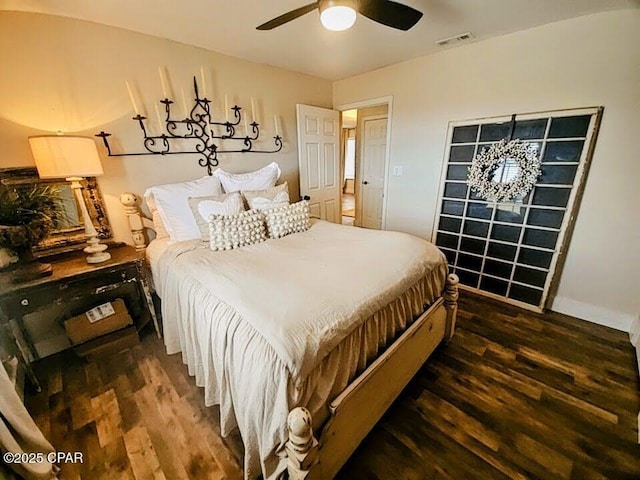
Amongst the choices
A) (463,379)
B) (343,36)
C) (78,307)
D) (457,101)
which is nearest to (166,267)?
(78,307)

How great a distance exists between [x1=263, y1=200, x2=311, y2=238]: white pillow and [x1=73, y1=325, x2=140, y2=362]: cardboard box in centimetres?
132

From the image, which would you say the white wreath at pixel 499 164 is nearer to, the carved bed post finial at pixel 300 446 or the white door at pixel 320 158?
the white door at pixel 320 158

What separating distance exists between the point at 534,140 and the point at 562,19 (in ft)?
2.91

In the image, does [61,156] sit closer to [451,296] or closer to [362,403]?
[362,403]

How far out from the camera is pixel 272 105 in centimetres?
310

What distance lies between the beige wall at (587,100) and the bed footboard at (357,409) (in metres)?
1.61

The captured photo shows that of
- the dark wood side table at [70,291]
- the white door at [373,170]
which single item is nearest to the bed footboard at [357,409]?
the dark wood side table at [70,291]

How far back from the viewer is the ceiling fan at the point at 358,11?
1353 mm

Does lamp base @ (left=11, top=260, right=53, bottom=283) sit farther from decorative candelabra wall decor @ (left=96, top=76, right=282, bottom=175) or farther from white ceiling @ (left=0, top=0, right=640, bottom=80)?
white ceiling @ (left=0, top=0, right=640, bottom=80)

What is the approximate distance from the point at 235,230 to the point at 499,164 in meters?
2.44

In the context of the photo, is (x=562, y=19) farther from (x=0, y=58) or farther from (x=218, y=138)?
(x=0, y=58)

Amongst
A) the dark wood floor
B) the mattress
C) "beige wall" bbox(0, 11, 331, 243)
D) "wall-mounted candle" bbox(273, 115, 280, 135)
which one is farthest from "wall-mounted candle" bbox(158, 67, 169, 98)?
the dark wood floor

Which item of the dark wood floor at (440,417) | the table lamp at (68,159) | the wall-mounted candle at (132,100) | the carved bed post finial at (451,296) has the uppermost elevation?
the wall-mounted candle at (132,100)

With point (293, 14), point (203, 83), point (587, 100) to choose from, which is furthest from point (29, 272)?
point (587, 100)
